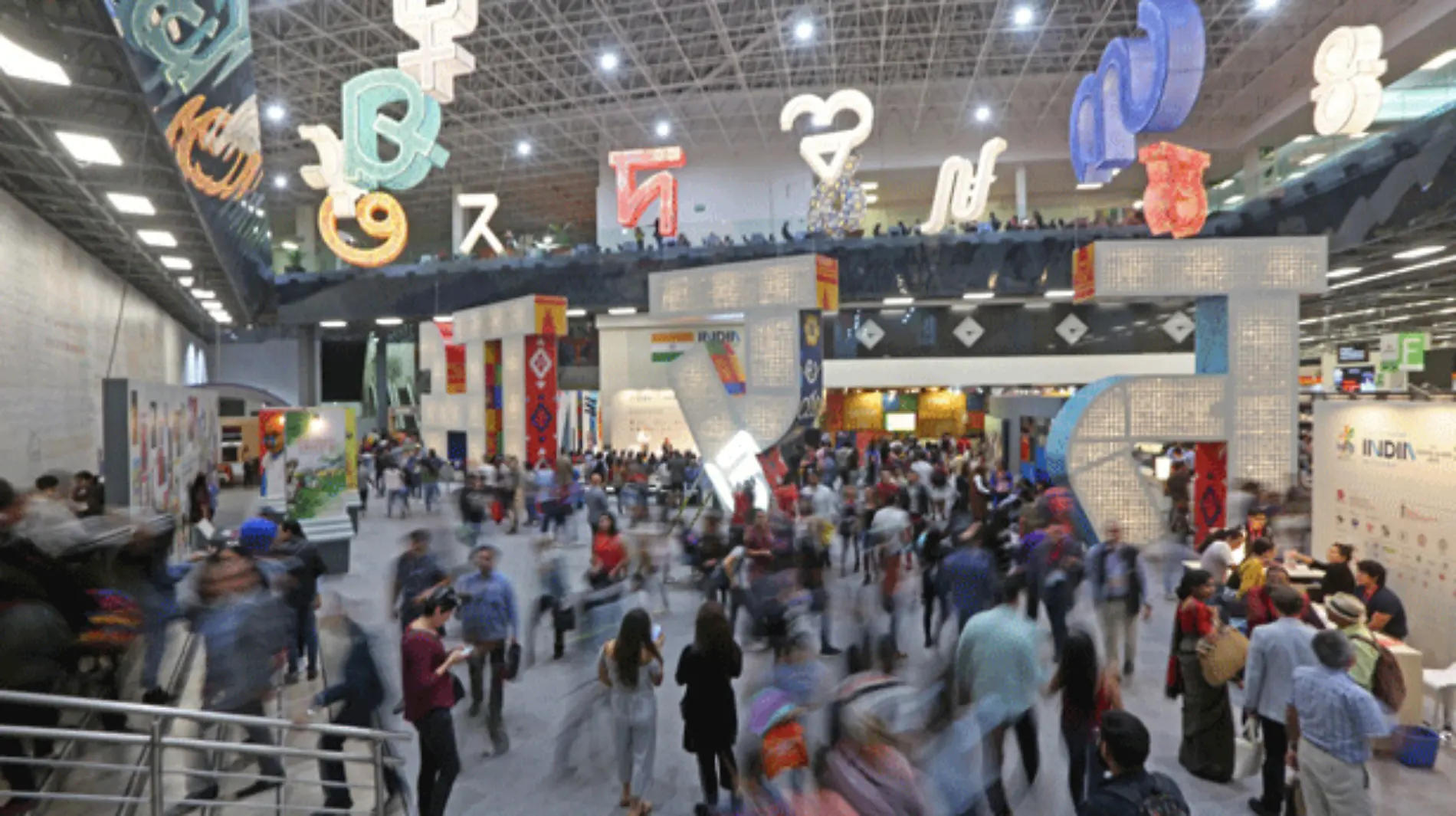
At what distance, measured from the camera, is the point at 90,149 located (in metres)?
7.18

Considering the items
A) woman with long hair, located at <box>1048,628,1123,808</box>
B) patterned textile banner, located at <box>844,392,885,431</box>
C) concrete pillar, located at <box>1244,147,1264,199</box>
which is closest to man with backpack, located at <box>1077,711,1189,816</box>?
woman with long hair, located at <box>1048,628,1123,808</box>

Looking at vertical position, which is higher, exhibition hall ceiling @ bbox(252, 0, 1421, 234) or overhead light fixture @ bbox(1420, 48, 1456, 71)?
exhibition hall ceiling @ bbox(252, 0, 1421, 234)

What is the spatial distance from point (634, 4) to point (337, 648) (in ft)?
61.2

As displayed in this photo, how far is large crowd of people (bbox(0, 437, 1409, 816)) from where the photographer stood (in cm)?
393

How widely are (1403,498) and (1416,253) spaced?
11.7m

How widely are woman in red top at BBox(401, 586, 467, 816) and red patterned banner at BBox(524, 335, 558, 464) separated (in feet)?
41.8

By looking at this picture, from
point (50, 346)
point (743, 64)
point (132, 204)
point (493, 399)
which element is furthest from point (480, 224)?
point (132, 204)

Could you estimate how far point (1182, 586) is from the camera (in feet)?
17.5

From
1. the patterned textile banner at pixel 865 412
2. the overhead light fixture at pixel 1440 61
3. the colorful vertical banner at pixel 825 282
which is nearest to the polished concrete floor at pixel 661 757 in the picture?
the colorful vertical banner at pixel 825 282

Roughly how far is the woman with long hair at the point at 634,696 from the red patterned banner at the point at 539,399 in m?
12.6

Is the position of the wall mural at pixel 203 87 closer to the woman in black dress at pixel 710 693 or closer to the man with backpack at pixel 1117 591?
the woman in black dress at pixel 710 693

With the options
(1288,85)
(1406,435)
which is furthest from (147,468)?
(1288,85)

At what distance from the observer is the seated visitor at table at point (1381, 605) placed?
6.06 meters

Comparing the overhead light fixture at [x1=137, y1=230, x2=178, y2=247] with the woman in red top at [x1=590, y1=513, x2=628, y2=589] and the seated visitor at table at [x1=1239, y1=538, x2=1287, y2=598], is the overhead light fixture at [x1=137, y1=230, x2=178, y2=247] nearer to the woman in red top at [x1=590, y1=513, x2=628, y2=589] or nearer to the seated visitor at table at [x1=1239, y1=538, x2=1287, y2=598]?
the woman in red top at [x1=590, y1=513, x2=628, y2=589]
